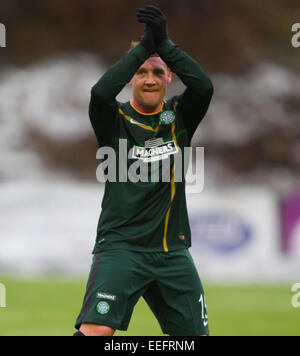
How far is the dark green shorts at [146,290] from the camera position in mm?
4359

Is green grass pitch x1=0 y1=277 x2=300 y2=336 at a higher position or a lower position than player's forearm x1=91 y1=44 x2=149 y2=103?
lower

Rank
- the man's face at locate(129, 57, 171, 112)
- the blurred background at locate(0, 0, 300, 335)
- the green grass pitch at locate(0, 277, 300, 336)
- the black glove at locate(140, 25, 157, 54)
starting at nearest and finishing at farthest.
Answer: the black glove at locate(140, 25, 157, 54) → the man's face at locate(129, 57, 171, 112) → the green grass pitch at locate(0, 277, 300, 336) → the blurred background at locate(0, 0, 300, 335)

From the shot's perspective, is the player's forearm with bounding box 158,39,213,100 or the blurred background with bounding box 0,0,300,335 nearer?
the player's forearm with bounding box 158,39,213,100

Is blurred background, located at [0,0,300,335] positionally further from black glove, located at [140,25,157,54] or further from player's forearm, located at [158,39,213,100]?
black glove, located at [140,25,157,54]

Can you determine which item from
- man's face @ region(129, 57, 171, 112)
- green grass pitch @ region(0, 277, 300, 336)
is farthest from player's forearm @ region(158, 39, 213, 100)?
green grass pitch @ region(0, 277, 300, 336)

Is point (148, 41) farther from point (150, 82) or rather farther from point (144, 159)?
point (144, 159)

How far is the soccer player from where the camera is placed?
14.5ft

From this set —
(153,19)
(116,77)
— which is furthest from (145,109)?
(153,19)

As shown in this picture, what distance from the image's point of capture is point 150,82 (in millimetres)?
4625

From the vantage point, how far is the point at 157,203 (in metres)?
4.56

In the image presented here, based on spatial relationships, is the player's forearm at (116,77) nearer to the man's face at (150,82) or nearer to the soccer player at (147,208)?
the soccer player at (147,208)

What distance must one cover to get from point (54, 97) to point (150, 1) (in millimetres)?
4358

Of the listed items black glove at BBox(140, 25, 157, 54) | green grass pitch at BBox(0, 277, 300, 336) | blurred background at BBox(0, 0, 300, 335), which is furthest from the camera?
blurred background at BBox(0, 0, 300, 335)

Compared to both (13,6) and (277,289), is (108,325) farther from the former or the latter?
(13,6)
